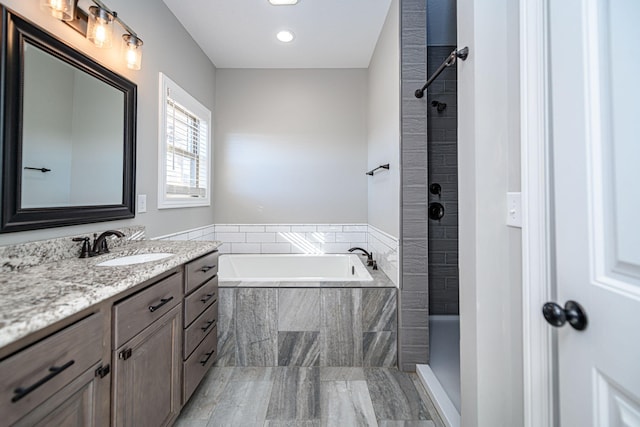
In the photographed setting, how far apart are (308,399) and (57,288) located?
1.46 metres

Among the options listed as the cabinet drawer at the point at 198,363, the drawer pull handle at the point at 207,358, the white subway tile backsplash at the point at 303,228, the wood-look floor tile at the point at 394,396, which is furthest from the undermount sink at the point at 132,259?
the white subway tile backsplash at the point at 303,228

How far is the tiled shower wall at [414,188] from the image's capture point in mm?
1982

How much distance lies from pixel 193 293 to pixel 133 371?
19.9 inches

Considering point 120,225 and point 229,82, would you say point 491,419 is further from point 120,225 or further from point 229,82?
point 229,82

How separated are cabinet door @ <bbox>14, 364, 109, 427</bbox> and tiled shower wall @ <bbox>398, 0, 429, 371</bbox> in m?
1.72

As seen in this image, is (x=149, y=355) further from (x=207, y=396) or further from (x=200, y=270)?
(x=207, y=396)

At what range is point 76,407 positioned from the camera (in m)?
0.81

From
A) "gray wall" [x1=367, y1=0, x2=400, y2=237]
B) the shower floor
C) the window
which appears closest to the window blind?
the window

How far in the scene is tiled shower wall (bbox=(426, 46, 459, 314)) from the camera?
101 inches

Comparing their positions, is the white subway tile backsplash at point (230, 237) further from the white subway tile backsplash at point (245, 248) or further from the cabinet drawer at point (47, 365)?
the cabinet drawer at point (47, 365)

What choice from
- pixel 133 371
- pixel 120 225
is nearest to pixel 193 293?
pixel 133 371

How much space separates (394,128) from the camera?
2148mm

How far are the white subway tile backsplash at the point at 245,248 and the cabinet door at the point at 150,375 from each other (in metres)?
1.78

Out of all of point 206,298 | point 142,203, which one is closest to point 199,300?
point 206,298
